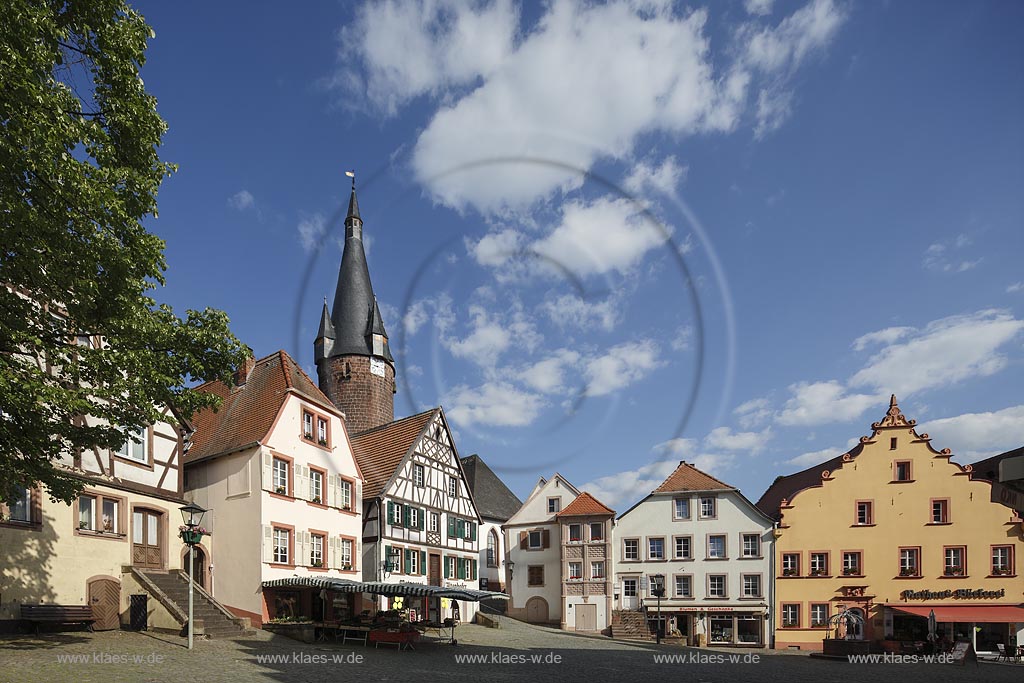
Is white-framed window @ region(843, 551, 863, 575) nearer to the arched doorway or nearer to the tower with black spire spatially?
the arched doorway

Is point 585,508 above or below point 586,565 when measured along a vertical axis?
above

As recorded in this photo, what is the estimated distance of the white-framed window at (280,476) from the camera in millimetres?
28750

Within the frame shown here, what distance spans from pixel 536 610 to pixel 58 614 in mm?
32080

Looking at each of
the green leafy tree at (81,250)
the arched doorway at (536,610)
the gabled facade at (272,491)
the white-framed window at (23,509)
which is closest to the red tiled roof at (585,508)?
the arched doorway at (536,610)

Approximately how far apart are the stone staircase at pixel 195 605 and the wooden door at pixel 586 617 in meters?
24.7

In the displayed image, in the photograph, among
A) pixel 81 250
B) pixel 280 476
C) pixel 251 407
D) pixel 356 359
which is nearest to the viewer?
pixel 81 250

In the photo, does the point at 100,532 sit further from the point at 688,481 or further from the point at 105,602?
the point at 688,481

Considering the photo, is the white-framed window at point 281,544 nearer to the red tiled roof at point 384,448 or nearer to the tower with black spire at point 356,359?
the red tiled roof at point 384,448

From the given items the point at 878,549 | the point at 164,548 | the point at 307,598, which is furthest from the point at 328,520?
the point at 878,549

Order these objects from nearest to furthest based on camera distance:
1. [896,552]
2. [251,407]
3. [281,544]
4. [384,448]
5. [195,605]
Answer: [195,605] < [281,544] < [251,407] < [384,448] < [896,552]

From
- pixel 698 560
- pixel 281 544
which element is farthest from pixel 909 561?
pixel 281 544

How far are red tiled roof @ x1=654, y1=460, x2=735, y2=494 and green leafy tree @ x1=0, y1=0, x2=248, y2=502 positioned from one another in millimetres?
34086

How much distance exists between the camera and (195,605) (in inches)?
945

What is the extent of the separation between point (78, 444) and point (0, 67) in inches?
275
